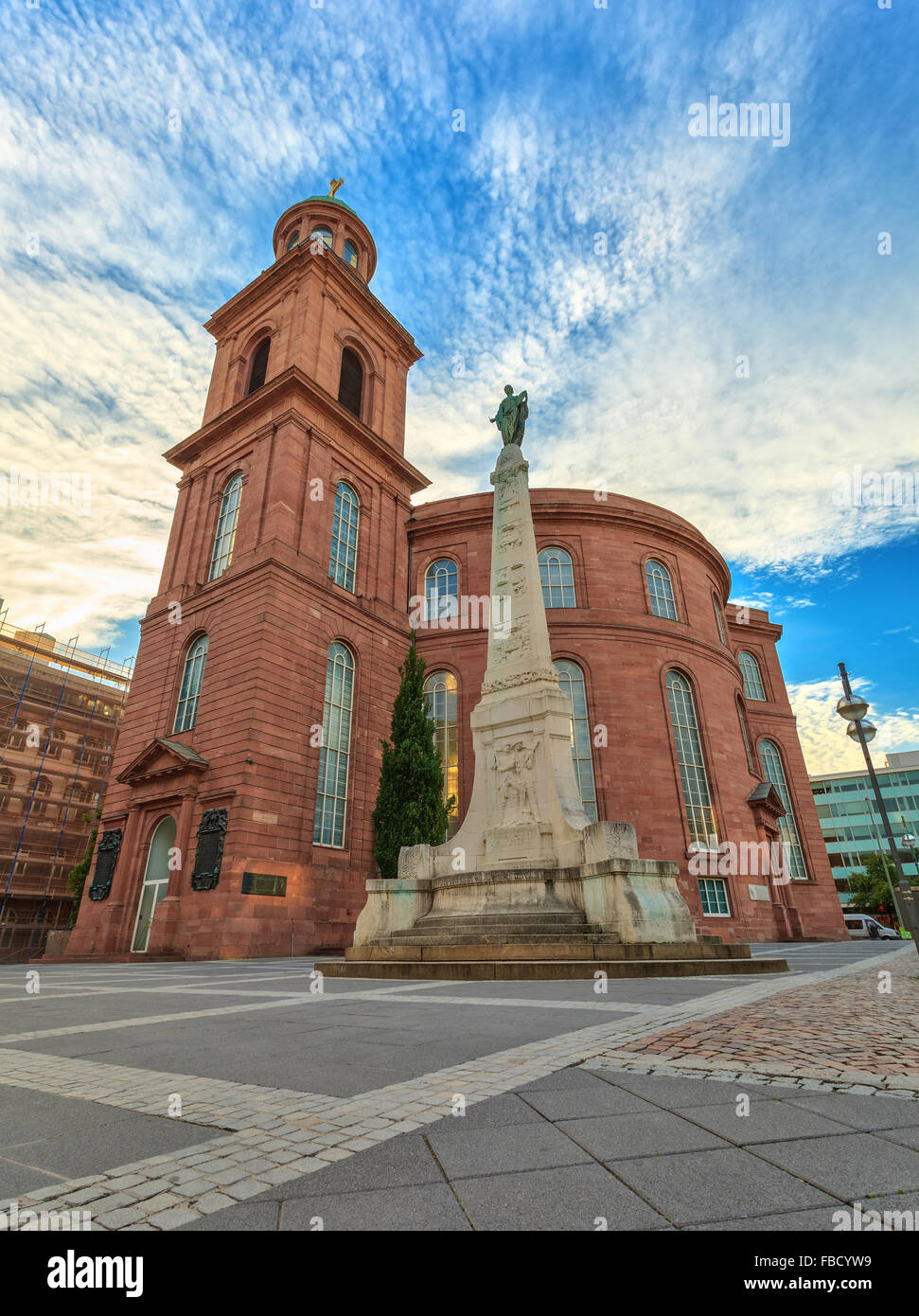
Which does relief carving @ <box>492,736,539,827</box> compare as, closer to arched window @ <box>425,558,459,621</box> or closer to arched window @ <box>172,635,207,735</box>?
arched window @ <box>172,635,207,735</box>

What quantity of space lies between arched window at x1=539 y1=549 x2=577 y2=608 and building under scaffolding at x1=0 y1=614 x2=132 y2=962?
28449 mm

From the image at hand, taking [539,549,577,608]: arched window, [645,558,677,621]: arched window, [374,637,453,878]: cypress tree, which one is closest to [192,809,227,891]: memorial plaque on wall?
[374,637,453,878]: cypress tree


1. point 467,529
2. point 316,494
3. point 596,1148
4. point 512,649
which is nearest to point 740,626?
point 467,529

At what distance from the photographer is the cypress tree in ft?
70.6

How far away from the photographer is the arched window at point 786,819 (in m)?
31.4

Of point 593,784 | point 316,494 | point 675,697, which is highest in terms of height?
point 316,494

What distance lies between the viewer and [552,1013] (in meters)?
5.29

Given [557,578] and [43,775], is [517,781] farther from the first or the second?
[43,775]

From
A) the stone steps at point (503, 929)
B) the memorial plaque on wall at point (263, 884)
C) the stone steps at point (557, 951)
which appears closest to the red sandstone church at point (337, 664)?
the memorial plaque on wall at point (263, 884)

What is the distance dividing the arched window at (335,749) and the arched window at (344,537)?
9.80 ft

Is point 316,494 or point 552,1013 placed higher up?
point 316,494
